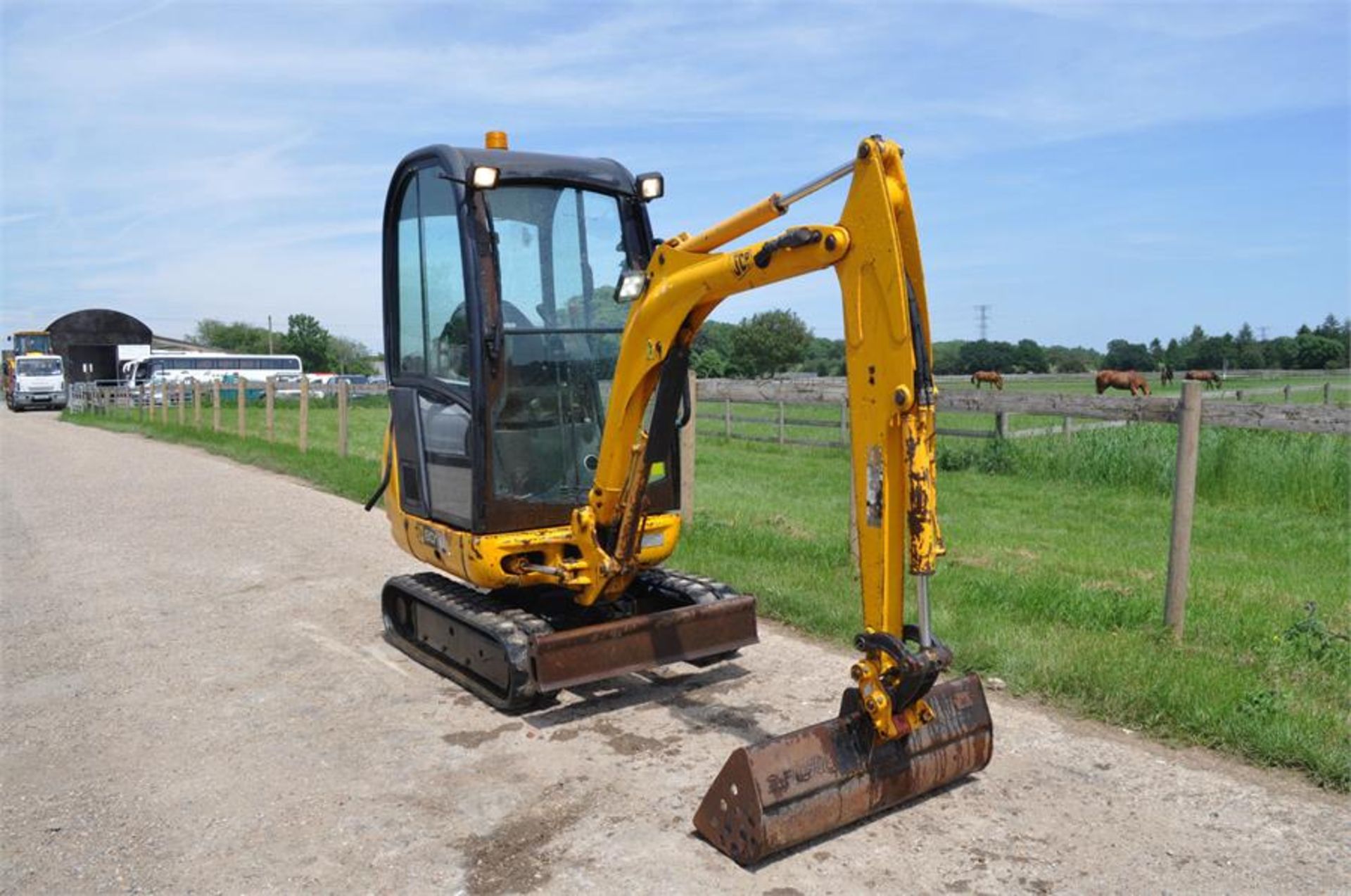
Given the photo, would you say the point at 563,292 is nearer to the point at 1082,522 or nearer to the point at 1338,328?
the point at 1082,522

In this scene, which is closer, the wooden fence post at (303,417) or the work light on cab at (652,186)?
the work light on cab at (652,186)

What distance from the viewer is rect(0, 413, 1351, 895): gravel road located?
388 centimetres

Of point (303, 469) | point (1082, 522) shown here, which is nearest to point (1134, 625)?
point (1082, 522)

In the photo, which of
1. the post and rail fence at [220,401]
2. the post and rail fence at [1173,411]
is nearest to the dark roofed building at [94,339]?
the post and rail fence at [220,401]

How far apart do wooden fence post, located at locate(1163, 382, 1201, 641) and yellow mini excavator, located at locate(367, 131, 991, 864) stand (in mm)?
2249

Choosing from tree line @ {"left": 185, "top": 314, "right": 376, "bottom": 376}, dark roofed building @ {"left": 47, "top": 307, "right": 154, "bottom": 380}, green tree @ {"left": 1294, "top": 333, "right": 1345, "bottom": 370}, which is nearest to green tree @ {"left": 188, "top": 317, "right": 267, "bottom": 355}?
tree line @ {"left": 185, "top": 314, "right": 376, "bottom": 376}

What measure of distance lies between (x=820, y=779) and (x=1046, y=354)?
59.1 meters

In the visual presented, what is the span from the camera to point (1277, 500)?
37.5ft

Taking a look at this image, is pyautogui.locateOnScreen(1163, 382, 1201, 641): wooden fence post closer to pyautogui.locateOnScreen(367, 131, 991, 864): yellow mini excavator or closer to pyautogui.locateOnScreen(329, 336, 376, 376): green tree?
pyautogui.locateOnScreen(367, 131, 991, 864): yellow mini excavator

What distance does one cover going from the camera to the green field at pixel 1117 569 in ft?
17.4

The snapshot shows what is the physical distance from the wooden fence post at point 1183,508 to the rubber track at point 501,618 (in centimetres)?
253

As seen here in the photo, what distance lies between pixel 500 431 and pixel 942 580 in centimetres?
366

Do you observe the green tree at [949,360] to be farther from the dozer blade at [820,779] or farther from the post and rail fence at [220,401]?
the dozer blade at [820,779]

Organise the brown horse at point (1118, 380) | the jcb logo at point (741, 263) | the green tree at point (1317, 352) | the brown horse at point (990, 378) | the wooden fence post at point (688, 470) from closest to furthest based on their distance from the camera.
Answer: the jcb logo at point (741, 263), the wooden fence post at point (688, 470), the brown horse at point (1118, 380), the brown horse at point (990, 378), the green tree at point (1317, 352)
